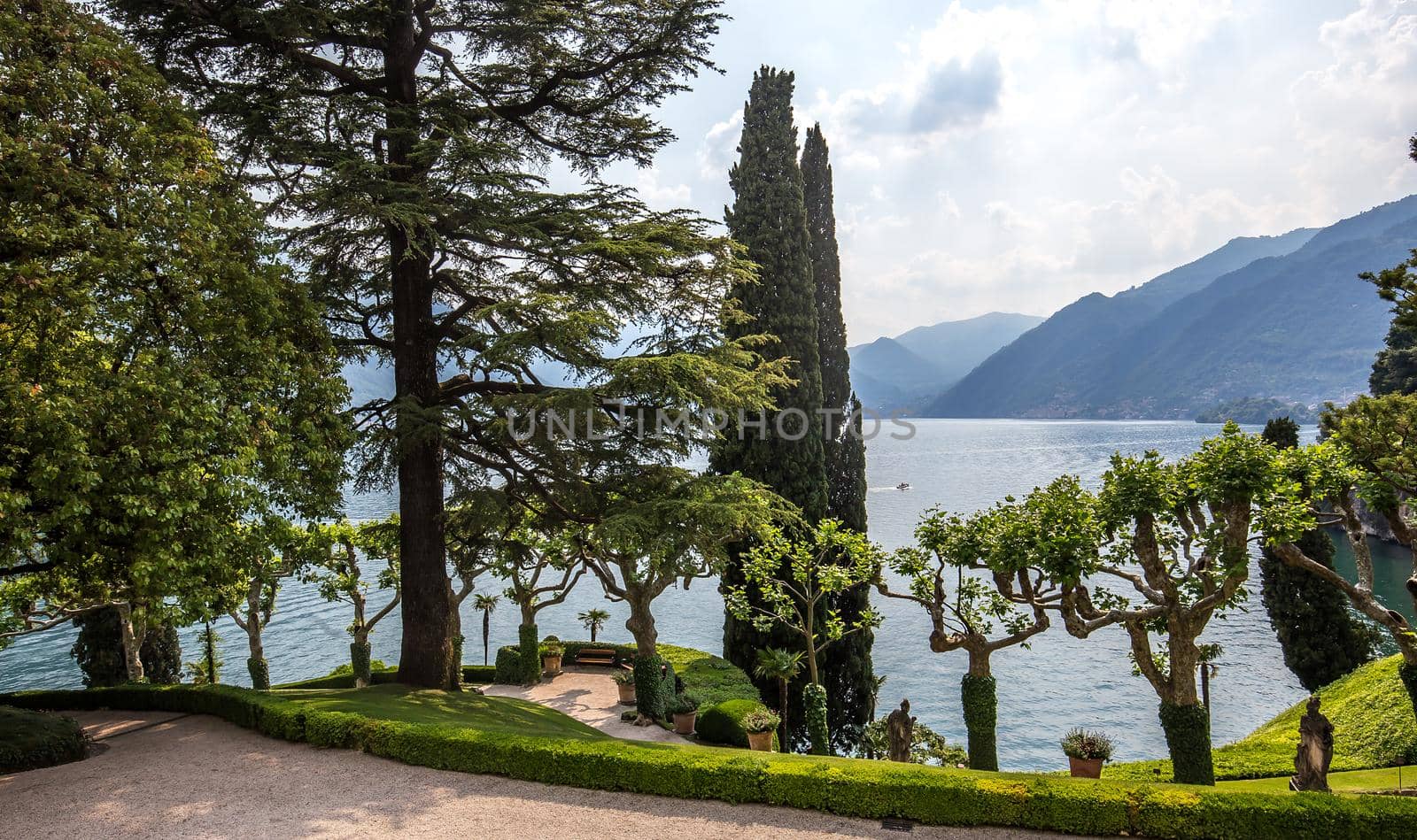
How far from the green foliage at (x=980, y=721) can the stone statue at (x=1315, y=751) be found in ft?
11.8

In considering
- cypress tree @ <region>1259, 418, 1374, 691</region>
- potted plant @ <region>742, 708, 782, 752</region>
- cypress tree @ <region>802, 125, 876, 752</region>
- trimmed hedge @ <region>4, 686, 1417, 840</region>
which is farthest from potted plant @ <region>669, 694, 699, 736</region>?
cypress tree @ <region>1259, 418, 1374, 691</region>

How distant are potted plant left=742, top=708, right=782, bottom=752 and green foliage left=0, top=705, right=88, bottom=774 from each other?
33.4 feet

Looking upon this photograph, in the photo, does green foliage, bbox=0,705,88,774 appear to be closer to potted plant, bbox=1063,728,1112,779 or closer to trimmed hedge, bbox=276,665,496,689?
trimmed hedge, bbox=276,665,496,689

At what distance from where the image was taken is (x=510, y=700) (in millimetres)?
14977

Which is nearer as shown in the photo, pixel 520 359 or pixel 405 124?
pixel 520 359

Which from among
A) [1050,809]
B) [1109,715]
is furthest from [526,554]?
[1109,715]

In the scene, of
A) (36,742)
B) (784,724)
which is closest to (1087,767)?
(784,724)

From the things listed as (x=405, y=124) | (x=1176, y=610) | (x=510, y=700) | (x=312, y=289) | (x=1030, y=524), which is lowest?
(x=510, y=700)

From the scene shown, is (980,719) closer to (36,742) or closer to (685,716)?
(685,716)

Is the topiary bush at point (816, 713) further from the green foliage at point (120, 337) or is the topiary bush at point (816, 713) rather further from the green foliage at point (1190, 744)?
the green foliage at point (120, 337)

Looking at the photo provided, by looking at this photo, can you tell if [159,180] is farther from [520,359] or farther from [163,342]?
[520,359]

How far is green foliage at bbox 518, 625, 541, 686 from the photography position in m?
20.5

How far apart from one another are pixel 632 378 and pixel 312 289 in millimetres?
6269

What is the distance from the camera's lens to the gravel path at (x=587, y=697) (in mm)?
15977
